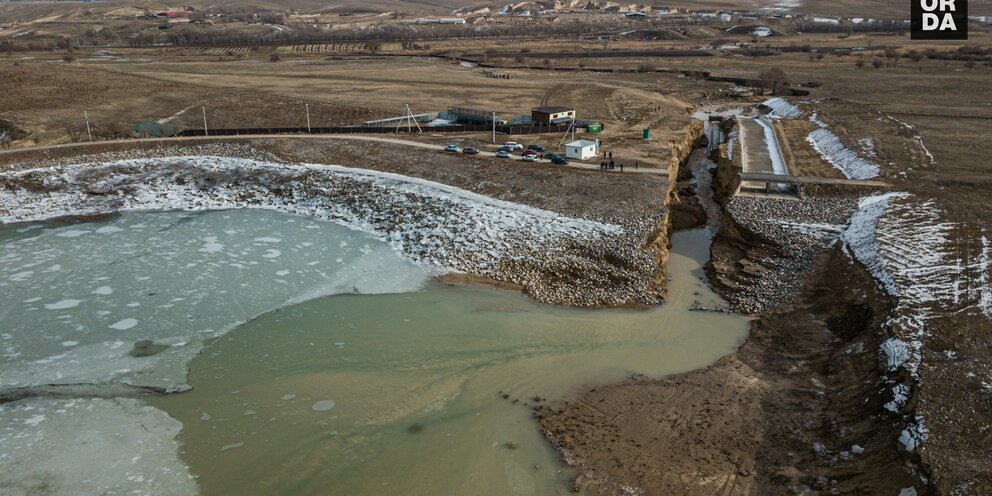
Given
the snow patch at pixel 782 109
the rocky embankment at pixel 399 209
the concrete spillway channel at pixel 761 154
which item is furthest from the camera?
the snow patch at pixel 782 109

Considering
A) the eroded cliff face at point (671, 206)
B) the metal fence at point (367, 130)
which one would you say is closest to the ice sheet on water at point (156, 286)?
the eroded cliff face at point (671, 206)

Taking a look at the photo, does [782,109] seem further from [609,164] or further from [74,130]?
[74,130]

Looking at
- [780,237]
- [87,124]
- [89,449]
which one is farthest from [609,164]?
[87,124]

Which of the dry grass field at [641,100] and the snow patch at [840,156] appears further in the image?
the snow patch at [840,156]

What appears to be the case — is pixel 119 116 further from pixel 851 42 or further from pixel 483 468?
pixel 851 42

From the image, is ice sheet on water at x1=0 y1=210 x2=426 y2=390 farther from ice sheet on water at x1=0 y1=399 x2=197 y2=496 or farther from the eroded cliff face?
the eroded cliff face

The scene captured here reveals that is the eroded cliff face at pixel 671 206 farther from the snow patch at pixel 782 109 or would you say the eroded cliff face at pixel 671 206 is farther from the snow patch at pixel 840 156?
the snow patch at pixel 782 109
